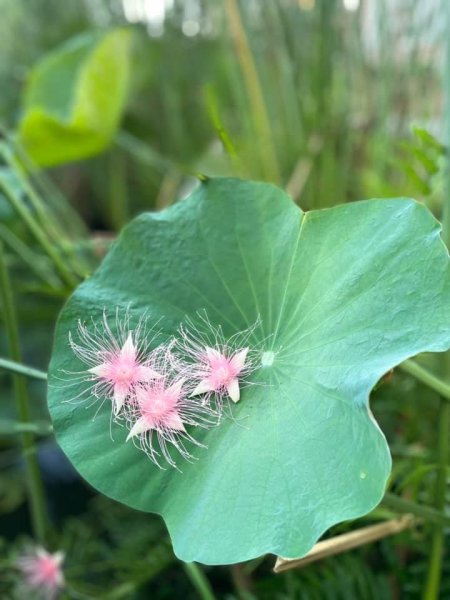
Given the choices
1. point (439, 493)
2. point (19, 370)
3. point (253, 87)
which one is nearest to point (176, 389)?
point (19, 370)

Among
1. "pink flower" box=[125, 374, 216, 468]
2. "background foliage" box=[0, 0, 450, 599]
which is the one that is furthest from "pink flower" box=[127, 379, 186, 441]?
"background foliage" box=[0, 0, 450, 599]

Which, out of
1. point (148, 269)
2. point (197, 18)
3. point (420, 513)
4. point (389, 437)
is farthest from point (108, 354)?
point (197, 18)

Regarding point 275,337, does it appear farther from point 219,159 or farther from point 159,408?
point 219,159

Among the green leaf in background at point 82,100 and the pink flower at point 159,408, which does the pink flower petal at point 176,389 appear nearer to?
the pink flower at point 159,408

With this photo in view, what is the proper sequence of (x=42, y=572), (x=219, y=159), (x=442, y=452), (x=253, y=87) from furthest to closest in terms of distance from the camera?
(x=219, y=159), (x=253, y=87), (x=42, y=572), (x=442, y=452)

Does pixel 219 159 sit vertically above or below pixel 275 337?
below

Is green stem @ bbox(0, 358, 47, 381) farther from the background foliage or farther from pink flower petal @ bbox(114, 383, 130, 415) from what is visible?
the background foliage

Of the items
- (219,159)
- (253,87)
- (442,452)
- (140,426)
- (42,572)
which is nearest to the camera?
(140,426)

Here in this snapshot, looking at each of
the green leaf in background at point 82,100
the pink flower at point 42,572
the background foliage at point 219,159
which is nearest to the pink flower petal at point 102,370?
the background foliage at point 219,159
